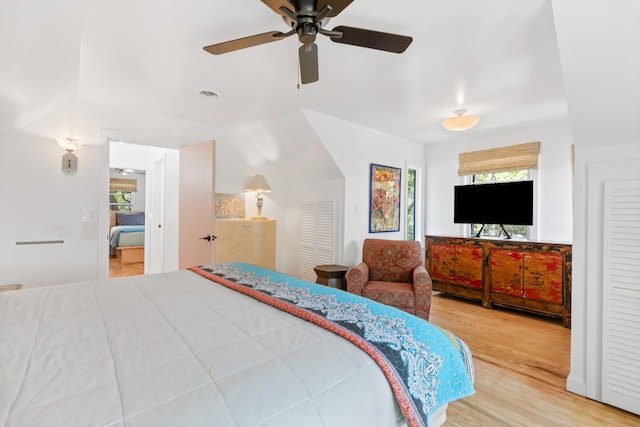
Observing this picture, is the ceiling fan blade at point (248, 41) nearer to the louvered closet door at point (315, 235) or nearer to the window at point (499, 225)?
the louvered closet door at point (315, 235)

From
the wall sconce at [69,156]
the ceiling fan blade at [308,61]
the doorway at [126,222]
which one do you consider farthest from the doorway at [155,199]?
the ceiling fan blade at [308,61]

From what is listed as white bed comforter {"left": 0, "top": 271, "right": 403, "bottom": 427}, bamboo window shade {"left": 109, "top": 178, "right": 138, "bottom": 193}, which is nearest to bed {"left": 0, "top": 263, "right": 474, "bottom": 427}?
white bed comforter {"left": 0, "top": 271, "right": 403, "bottom": 427}

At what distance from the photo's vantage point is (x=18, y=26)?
1.40m

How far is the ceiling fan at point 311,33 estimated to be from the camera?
1289mm

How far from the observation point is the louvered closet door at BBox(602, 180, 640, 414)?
1.75m

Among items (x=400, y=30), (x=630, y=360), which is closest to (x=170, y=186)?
(x=400, y=30)

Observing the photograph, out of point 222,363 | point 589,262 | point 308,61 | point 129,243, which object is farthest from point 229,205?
point 129,243

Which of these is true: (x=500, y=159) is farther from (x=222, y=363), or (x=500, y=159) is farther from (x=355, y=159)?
(x=222, y=363)

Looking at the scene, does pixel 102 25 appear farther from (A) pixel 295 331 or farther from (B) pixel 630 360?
(B) pixel 630 360

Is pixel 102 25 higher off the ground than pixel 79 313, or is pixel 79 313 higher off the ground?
pixel 102 25

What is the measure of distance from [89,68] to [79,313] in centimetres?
196

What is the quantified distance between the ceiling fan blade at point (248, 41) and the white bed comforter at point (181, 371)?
1.35m

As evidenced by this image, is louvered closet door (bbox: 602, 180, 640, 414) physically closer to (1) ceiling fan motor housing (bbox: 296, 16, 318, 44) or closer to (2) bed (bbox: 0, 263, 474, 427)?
(2) bed (bbox: 0, 263, 474, 427)

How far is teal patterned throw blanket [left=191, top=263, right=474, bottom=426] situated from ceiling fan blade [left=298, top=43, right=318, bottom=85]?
1284 millimetres
